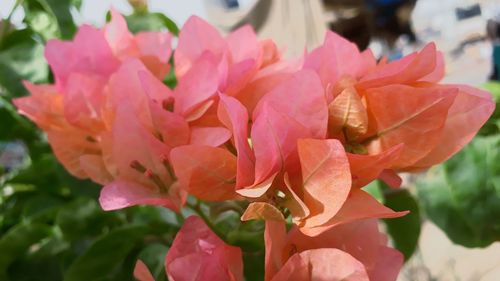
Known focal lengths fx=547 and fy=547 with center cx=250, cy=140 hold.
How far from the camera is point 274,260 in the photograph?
199 millimetres

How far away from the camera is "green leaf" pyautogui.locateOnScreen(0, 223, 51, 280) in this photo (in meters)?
0.36

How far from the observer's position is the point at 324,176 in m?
0.18

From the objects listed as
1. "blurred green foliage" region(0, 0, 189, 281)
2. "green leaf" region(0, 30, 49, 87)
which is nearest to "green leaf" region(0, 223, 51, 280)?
"blurred green foliage" region(0, 0, 189, 281)

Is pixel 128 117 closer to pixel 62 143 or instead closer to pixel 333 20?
pixel 62 143

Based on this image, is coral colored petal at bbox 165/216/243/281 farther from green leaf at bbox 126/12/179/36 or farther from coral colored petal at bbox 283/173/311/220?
green leaf at bbox 126/12/179/36

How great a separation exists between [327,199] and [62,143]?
174 mm

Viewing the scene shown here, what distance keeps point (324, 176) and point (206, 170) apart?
5 centimetres

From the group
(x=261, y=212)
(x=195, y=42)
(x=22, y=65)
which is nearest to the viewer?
(x=261, y=212)

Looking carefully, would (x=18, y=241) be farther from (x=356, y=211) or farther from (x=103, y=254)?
(x=356, y=211)

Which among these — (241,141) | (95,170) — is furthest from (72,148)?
(241,141)

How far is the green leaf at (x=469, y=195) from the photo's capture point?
0.32 metres

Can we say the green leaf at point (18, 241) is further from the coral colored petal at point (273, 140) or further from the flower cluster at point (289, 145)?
the coral colored petal at point (273, 140)

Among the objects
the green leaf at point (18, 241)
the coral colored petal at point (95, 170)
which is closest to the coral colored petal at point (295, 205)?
the coral colored petal at point (95, 170)

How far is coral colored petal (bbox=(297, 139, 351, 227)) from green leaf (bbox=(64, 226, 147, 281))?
0.48ft
